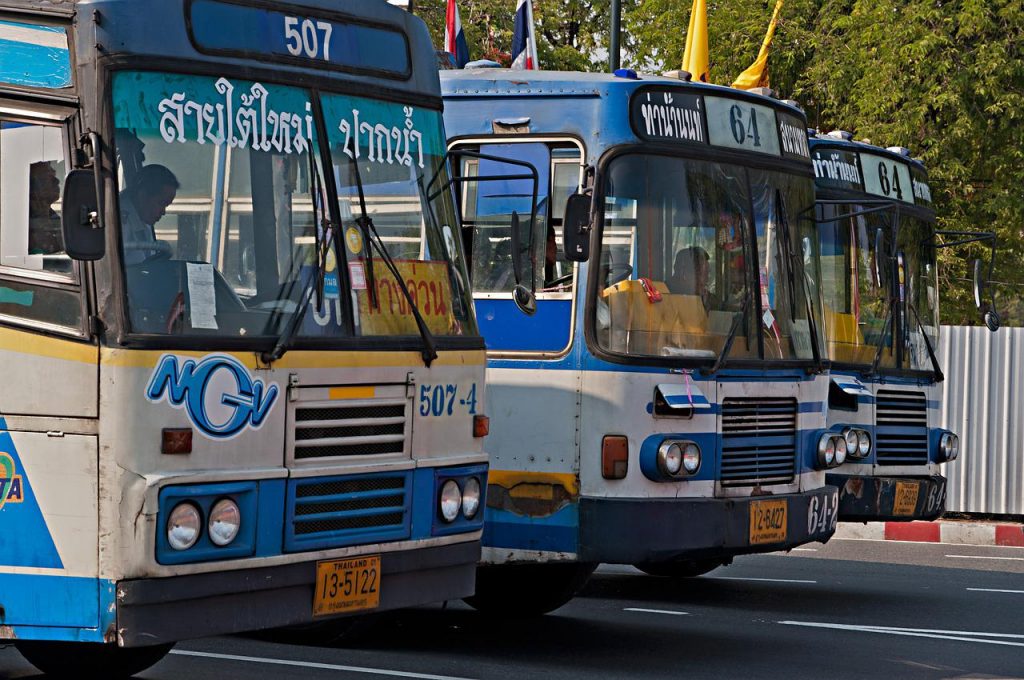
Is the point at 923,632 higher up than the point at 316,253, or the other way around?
the point at 316,253

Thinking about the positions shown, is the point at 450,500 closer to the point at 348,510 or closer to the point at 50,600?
the point at 348,510

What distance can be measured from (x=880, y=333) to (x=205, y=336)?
7627 millimetres

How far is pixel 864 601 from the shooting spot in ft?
39.4

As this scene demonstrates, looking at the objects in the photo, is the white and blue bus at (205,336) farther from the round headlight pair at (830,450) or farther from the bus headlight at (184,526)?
the round headlight pair at (830,450)

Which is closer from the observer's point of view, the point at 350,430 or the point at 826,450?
the point at 350,430

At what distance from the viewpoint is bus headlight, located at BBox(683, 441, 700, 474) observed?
922cm

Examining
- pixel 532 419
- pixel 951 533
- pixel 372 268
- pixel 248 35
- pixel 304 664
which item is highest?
pixel 248 35

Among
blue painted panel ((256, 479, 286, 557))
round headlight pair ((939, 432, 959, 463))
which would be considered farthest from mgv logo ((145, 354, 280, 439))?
round headlight pair ((939, 432, 959, 463))

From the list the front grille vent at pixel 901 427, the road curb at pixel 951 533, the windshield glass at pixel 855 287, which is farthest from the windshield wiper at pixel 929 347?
the road curb at pixel 951 533

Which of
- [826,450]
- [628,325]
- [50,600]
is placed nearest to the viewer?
[50,600]

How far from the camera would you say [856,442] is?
40.7 ft

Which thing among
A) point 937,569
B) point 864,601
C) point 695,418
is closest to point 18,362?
point 695,418

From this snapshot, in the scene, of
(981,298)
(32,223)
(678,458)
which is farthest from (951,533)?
(32,223)

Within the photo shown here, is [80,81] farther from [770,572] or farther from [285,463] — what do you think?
[770,572]
